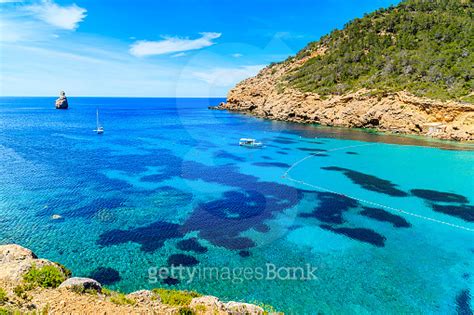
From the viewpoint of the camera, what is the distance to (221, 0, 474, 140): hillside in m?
63.2

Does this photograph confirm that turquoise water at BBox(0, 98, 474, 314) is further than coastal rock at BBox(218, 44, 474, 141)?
No

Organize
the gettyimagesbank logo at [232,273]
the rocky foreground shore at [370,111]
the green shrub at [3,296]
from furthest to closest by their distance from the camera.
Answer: the rocky foreground shore at [370,111] < the gettyimagesbank logo at [232,273] < the green shrub at [3,296]

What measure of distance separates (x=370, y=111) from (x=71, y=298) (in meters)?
76.7

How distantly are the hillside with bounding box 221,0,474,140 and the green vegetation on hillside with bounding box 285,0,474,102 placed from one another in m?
0.19

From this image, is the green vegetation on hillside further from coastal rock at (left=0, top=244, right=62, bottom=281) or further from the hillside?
coastal rock at (left=0, top=244, right=62, bottom=281)

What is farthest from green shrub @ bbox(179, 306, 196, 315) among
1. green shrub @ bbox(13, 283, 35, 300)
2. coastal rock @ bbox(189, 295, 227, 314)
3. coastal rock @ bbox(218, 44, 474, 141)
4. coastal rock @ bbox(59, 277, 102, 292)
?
coastal rock @ bbox(218, 44, 474, 141)

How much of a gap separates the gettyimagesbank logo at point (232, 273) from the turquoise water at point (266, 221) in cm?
31

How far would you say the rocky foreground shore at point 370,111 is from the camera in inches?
2365

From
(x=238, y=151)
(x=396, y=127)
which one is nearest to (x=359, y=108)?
(x=396, y=127)

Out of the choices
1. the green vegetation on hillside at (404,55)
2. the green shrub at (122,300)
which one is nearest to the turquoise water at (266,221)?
the green shrub at (122,300)

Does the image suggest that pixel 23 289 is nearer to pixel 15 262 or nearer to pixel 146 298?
pixel 15 262

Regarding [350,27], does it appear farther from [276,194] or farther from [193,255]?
[193,255]

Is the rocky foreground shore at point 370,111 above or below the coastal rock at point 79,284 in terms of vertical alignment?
above

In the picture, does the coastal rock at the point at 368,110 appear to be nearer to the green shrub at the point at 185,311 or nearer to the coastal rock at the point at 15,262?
the green shrub at the point at 185,311
